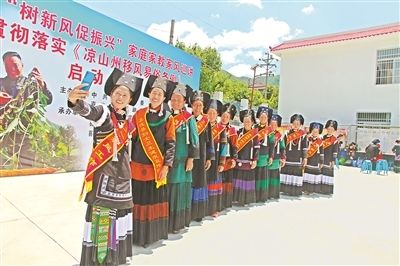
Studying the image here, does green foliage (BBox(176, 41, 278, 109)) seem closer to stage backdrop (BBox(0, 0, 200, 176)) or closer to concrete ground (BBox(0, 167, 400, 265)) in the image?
stage backdrop (BBox(0, 0, 200, 176))

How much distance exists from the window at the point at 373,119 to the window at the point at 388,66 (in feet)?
4.24

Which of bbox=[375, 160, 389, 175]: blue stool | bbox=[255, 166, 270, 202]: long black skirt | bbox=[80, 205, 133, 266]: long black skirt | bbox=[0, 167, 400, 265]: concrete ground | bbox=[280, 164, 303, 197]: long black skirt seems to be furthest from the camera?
bbox=[375, 160, 389, 175]: blue stool

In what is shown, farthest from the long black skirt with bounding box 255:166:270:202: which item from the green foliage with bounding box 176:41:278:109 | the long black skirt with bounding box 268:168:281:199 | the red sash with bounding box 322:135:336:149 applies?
the green foliage with bounding box 176:41:278:109

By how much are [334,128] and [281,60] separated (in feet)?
34.8

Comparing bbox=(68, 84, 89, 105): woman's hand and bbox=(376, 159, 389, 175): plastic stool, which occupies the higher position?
bbox=(68, 84, 89, 105): woman's hand

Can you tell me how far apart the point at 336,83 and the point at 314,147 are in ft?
30.1

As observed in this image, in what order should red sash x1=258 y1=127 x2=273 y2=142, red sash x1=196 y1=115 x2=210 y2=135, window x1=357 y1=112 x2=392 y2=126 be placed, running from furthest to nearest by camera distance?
window x1=357 y1=112 x2=392 y2=126 → red sash x1=258 y1=127 x2=273 y2=142 → red sash x1=196 y1=115 x2=210 y2=135

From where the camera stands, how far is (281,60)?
1664cm

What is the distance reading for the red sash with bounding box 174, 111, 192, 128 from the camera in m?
3.45

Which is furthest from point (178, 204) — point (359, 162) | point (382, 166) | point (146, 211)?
point (359, 162)

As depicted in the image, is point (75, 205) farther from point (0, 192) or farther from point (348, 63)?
point (348, 63)

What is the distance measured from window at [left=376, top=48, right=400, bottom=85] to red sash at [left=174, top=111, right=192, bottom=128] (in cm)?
1252

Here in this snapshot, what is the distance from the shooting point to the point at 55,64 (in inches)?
250

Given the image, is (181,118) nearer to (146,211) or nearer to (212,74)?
(146,211)
